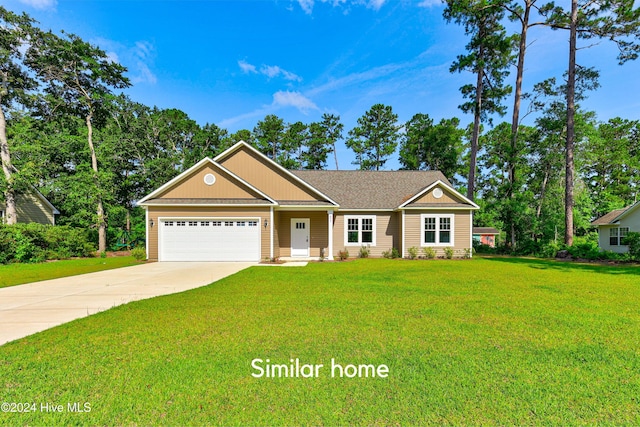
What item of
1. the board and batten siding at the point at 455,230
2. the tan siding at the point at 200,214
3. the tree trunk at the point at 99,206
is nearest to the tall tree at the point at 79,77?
the tree trunk at the point at 99,206

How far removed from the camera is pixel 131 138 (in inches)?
1019

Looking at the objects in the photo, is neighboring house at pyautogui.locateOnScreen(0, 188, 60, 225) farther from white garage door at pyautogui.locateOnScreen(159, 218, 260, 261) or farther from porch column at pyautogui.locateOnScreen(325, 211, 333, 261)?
porch column at pyautogui.locateOnScreen(325, 211, 333, 261)

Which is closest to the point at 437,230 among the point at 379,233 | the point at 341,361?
the point at 379,233

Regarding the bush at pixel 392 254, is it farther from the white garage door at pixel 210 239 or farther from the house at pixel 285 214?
the white garage door at pixel 210 239

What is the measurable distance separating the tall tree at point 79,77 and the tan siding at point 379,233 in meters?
17.1

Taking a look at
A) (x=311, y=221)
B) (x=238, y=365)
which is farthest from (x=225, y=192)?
(x=238, y=365)

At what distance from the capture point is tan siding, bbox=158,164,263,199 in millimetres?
13945

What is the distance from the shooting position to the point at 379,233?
16.2 m

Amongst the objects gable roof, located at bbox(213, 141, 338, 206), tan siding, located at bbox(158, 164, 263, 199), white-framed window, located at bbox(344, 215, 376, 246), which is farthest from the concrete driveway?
white-framed window, located at bbox(344, 215, 376, 246)

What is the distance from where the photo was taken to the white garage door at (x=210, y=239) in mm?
13562

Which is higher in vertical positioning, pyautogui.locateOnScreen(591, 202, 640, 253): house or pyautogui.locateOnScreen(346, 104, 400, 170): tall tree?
pyautogui.locateOnScreen(346, 104, 400, 170): tall tree

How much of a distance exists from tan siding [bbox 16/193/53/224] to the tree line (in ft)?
4.00

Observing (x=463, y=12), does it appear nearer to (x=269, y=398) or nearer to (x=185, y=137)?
(x=269, y=398)

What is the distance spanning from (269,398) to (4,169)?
24.6m
